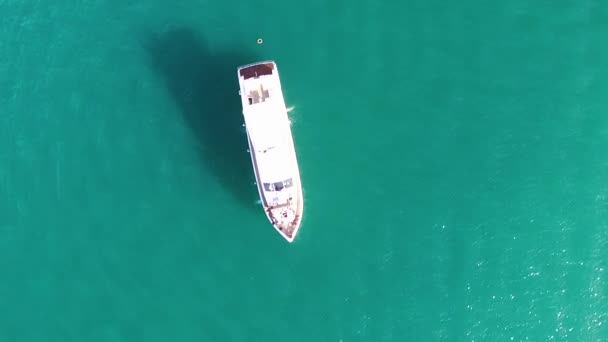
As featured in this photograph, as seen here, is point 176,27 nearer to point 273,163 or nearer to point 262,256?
point 273,163

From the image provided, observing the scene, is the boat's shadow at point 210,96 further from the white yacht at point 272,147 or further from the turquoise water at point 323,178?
the white yacht at point 272,147

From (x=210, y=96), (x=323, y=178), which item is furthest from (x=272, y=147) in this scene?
(x=210, y=96)

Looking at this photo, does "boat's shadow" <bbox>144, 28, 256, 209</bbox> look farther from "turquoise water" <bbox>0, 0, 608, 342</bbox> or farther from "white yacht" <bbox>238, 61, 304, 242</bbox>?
"white yacht" <bbox>238, 61, 304, 242</bbox>

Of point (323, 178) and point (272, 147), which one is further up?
point (272, 147)

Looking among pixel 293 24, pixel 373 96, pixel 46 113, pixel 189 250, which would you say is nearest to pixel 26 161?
pixel 46 113

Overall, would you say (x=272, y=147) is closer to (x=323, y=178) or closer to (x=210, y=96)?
(x=323, y=178)

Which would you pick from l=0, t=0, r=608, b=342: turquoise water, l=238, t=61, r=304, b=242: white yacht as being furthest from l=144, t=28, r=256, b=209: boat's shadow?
l=238, t=61, r=304, b=242: white yacht
